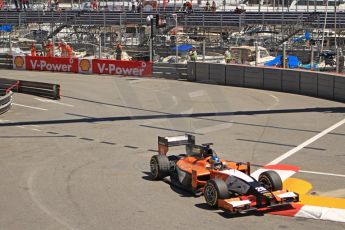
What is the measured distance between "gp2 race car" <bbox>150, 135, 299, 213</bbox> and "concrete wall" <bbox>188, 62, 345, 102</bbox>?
14.0 meters

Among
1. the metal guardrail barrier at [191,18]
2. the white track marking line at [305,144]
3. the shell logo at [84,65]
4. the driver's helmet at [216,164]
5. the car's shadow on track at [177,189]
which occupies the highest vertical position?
the metal guardrail barrier at [191,18]

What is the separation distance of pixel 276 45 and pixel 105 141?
2932 centimetres

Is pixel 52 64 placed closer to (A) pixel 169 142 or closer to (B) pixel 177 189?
(A) pixel 169 142

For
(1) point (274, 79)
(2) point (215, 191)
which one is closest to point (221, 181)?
(2) point (215, 191)

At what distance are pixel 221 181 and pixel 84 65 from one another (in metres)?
27.3

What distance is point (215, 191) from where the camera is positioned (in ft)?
33.4

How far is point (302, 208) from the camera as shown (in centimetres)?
1027

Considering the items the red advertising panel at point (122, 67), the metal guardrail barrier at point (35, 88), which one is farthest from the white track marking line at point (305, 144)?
the red advertising panel at point (122, 67)

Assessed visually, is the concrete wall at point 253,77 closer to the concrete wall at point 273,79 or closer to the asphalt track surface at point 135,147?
the concrete wall at point 273,79

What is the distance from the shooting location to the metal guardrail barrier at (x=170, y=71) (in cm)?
3271

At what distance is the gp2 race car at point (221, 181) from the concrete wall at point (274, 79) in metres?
14.0

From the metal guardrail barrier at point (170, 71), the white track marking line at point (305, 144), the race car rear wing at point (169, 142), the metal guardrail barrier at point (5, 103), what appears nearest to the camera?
the race car rear wing at point (169, 142)

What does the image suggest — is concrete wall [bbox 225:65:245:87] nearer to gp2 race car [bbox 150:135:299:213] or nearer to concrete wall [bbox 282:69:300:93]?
concrete wall [bbox 282:69:300:93]

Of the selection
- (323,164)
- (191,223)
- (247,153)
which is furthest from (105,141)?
(191,223)
